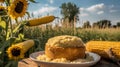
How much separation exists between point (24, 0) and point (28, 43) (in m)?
0.25

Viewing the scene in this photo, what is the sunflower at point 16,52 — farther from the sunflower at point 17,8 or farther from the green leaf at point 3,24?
the green leaf at point 3,24

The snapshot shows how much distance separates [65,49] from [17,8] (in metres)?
0.64

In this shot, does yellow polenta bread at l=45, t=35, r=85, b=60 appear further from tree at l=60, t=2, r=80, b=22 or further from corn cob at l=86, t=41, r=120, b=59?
tree at l=60, t=2, r=80, b=22

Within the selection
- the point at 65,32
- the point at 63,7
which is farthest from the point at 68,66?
the point at 63,7

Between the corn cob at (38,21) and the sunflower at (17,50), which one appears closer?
the sunflower at (17,50)

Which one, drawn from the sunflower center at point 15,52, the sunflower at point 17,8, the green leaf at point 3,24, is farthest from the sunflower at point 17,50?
the green leaf at point 3,24

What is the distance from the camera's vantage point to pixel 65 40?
115 centimetres

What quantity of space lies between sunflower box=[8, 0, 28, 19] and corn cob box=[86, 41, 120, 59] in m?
0.46

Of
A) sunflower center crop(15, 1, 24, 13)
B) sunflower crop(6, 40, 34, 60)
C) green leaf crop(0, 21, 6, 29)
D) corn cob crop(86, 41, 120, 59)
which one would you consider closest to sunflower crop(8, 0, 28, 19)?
sunflower center crop(15, 1, 24, 13)

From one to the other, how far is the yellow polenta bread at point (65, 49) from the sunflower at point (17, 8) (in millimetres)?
539

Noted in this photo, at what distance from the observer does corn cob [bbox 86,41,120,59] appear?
131cm

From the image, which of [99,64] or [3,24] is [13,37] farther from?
[99,64]

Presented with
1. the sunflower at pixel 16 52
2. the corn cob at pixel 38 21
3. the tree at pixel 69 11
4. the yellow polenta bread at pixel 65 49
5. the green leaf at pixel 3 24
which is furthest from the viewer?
the tree at pixel 69 11

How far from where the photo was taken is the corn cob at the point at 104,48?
51.4 inches
